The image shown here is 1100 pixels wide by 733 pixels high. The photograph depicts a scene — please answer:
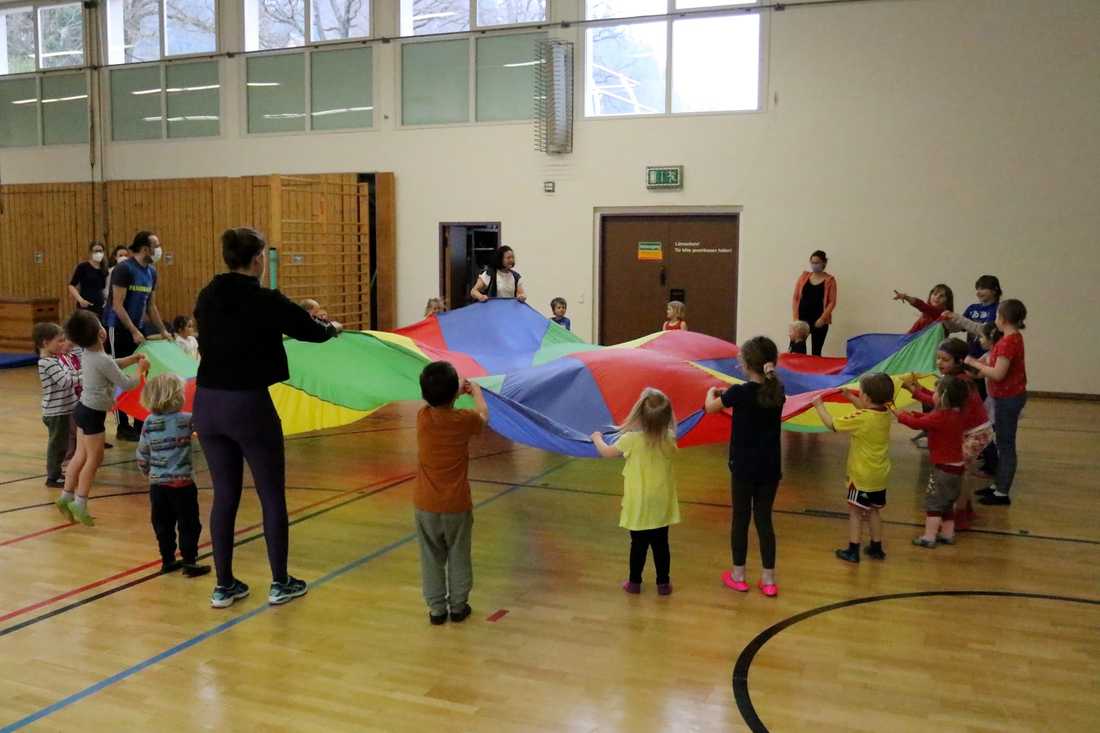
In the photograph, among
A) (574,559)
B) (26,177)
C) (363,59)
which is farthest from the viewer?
(26,177)

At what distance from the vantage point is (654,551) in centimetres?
345

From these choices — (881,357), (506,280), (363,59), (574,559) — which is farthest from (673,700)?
(363,59)

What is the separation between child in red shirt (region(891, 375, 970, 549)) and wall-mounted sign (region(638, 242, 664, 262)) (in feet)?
18.4

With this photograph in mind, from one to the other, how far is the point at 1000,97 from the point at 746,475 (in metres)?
6.37

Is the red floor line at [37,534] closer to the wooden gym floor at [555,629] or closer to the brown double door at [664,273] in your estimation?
the wooden gym floor at [555,629]

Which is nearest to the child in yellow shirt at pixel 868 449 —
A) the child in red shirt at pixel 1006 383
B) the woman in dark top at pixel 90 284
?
the child in red shirt at pixel 1006 383

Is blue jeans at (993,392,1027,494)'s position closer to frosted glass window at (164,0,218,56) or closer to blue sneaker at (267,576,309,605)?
blue sneaker at (267,576,309,605)

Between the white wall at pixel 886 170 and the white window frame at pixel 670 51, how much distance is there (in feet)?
0.25

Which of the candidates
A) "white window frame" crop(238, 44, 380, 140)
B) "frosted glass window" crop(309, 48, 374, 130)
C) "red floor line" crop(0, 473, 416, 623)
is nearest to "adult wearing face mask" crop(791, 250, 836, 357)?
"white window frame" crop(238, 44, 380, 140)

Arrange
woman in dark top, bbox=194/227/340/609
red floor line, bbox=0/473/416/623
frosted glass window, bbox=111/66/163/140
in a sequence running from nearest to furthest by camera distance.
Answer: woman in dark top, bbox=194/227/340/609
red floor line, bbox=0/473/416/623
frosted glass window, bbox=111/66/163/140

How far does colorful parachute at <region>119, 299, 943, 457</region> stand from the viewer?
4.22 metres

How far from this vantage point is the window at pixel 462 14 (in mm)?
9656

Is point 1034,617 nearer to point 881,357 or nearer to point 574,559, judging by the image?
point 574,559

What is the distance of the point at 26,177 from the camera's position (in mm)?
12273
